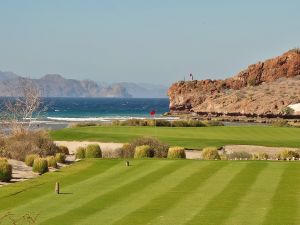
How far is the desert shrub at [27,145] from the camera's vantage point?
113ft

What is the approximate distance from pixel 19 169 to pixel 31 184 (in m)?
7.68

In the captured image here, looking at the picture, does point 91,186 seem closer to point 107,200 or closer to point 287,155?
point 107,200

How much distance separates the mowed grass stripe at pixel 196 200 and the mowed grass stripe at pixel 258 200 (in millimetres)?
1008

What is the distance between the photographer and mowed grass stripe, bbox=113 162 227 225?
16.7 meters

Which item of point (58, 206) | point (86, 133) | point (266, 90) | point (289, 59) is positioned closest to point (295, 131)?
point (86, 133)

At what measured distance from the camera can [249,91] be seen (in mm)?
142000

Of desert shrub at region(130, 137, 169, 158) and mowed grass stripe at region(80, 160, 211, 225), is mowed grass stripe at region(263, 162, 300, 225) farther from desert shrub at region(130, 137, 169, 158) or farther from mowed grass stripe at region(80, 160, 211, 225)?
desert shrub at region(130, 137, 169, 158)

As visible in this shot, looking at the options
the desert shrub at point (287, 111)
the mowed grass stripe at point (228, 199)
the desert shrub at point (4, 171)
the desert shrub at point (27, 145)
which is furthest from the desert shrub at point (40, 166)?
the desert shrub at point (287, 111)

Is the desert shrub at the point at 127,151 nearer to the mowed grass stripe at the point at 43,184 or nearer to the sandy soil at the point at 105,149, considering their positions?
the sandy soil at the point at 105,149

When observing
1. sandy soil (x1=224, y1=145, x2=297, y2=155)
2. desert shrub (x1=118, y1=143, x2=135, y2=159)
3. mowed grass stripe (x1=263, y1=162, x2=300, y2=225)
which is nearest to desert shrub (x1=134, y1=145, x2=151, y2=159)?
desert shrub (x1=118, y1=143, x2=135, y2=159)

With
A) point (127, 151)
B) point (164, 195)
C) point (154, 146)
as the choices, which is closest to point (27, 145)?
point (127, 151)

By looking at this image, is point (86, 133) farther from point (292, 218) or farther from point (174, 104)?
point (174, 104)

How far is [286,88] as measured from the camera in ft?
449

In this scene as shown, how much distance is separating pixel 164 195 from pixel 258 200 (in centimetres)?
289
